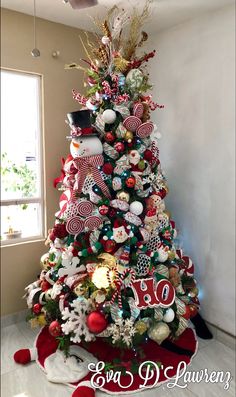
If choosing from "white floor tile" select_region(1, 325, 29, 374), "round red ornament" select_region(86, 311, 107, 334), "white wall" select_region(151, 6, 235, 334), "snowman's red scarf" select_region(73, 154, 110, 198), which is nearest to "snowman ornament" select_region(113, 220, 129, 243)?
"snowman's red scarf" select_region(73, 154, 110, 198)

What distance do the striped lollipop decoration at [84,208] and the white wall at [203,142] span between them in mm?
948

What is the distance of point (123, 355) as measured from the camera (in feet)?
6.56

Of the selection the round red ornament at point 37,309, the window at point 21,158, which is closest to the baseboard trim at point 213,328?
the round red ornament at point 37,309

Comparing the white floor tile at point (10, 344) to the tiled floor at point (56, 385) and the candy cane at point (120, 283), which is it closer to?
the tiled floor at point (56, 385)

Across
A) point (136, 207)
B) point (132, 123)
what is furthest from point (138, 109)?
point (136, 207)

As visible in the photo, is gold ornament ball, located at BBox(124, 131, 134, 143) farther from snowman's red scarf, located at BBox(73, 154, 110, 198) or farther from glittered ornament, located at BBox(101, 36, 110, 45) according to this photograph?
glittered ornament, located at BBox(101, 36, 110, 45)

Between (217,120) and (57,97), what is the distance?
1.31 metres

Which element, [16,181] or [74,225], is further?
[16,181]

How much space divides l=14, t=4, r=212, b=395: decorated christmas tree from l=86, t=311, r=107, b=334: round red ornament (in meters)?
0.02

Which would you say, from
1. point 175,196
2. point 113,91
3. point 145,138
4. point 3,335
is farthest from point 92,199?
point 3,335

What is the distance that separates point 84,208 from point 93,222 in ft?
0.35

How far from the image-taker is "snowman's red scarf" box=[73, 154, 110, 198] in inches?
80.0

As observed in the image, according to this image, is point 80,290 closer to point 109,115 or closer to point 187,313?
point 187,313

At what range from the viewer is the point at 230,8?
2193 millimetres
